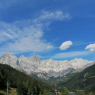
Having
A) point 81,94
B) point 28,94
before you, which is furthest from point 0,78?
point 81,94

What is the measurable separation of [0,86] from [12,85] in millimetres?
37715

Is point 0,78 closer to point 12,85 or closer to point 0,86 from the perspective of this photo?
point 0,86

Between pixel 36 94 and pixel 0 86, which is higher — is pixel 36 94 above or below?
below

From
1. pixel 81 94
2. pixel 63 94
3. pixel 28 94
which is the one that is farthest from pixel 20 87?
pixel 81 94

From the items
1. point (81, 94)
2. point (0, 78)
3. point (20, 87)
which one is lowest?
point (81, 94)

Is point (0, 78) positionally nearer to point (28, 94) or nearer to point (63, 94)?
point (28, 94)

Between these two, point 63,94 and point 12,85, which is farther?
point 12,85

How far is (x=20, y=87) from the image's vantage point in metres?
134

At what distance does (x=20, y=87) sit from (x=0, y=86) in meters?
23.7

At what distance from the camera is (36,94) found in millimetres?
173375

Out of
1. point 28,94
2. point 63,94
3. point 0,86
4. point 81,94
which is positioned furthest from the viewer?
point 81,94

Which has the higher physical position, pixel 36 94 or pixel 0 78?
pixel 0 78

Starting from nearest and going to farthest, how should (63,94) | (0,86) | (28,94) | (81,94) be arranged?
1. (63,94)
2. (0,86)
3. (28,94)
4. (81,94)

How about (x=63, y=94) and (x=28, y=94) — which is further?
(x=28, y=94)
